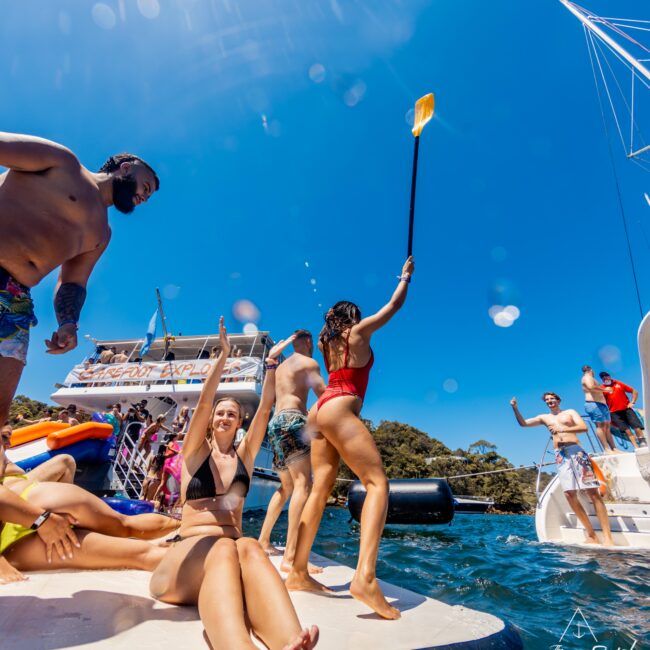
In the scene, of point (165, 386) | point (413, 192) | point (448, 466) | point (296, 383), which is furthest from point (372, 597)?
point (448, 466)

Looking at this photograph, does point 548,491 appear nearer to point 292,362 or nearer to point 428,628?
point 292,362

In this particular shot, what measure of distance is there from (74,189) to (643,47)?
15.1 metres

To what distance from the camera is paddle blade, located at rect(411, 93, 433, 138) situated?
3.65 meters

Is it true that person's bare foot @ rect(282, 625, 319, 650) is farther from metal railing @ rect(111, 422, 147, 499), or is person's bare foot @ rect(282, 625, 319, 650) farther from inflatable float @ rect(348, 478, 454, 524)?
metal railing @ rect(111, 422, 147, 499)

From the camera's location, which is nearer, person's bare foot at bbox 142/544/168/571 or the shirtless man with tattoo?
the shirtless man with tattoo

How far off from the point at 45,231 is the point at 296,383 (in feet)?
7.99

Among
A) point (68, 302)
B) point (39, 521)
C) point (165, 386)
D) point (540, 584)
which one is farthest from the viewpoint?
point (165, 386)

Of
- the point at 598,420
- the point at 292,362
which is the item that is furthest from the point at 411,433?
the point at 292,362

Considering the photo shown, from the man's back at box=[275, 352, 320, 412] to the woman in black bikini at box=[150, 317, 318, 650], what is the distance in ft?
2.98

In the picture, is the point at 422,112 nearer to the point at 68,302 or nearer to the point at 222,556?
the point at 68,302

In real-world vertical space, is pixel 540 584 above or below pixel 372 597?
below

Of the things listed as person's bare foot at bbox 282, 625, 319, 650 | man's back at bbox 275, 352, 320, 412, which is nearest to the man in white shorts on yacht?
man's back at bbox 275, 352, 320, 412

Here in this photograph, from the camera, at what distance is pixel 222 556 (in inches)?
62.8

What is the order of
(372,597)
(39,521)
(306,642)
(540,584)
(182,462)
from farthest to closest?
(540,584), (182,462), (372,597), (39,521), (306,642)
